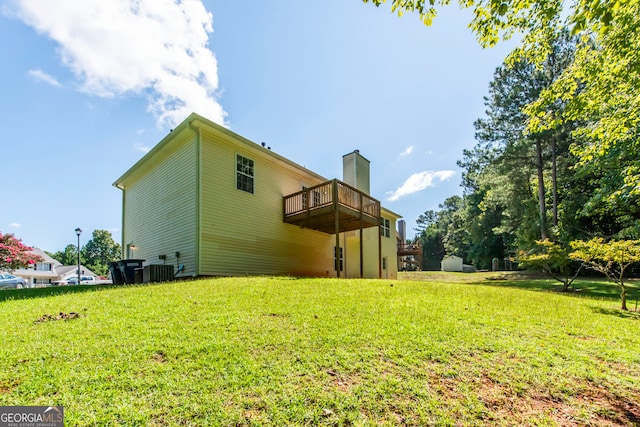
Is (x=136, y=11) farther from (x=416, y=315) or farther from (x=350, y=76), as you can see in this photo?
(x=416, y=315)

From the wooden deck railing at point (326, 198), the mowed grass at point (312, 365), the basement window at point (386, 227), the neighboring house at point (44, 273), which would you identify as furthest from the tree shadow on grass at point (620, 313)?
the neighboring house at point (44, 273)

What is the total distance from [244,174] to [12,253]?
16.7 meters

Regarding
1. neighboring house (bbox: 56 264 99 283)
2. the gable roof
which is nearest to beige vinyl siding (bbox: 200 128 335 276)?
the gable roof

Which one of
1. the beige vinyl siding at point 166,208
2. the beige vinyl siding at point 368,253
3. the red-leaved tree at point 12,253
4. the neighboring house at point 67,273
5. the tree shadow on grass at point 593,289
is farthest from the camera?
the neighboring house at point 67,273

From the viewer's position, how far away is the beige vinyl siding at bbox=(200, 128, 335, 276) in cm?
934

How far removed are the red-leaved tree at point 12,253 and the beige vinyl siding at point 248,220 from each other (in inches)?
630

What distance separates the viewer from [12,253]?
16500 millimetres

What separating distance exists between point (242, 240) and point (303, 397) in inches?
330

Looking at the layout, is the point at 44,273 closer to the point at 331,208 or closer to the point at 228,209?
the point at 228,209

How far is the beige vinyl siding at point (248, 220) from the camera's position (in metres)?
9.34

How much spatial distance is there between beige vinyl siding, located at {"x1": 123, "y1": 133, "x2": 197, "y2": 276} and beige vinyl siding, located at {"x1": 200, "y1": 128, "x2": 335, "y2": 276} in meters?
0.51

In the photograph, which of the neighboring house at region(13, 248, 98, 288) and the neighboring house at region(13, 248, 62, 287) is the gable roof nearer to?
the neighboring house at region(13, 248, 98, 288)

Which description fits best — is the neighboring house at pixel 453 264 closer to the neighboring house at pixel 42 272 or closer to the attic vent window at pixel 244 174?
the attic vent window at pixel 244 174

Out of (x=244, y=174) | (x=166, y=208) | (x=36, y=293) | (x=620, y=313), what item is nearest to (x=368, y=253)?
(x=244, y=174)
